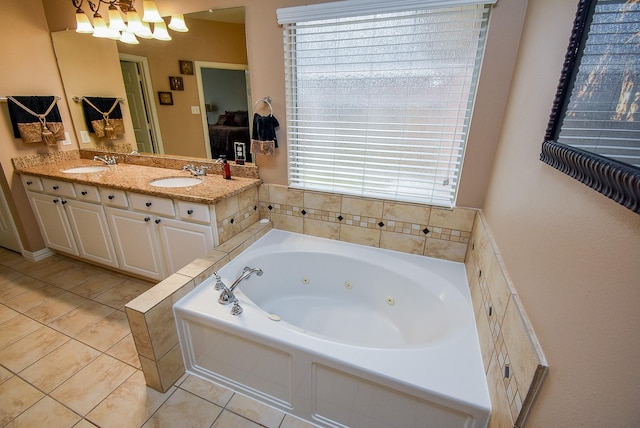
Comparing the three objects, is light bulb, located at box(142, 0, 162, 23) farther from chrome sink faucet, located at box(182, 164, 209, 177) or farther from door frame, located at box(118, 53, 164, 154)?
chrome sink faucet, located at box(182, 164, 209, 177)

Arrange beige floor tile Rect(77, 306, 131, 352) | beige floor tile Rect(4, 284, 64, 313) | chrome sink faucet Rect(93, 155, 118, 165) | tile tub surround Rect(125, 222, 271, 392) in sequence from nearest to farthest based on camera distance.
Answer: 1. tile tub surround Rect(125, 222, 271, 392)
2. beige floor tile Rect(77, 306, 131, 352)
3. beige floor tile Rect(4, 284, 64, 313)
4. chrome sink faucet Rect(93, 155, 118, 165)

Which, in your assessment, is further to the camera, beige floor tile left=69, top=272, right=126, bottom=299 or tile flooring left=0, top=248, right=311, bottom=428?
beige floor tile left=69, top=272, right=126, bottom=299

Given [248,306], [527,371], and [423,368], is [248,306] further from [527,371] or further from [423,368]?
[527,371]

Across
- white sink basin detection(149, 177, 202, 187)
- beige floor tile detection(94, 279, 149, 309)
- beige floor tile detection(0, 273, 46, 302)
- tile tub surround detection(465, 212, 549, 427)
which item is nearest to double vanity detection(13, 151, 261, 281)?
white sink basin detection(149, 177, 202, 187)

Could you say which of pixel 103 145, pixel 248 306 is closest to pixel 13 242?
pixel 103 145

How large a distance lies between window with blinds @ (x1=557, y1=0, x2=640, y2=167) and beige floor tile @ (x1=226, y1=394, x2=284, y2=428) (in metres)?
1.71

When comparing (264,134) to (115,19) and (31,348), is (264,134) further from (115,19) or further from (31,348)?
(31,348)

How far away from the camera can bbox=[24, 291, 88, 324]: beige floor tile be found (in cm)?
211

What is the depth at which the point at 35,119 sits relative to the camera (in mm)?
2523

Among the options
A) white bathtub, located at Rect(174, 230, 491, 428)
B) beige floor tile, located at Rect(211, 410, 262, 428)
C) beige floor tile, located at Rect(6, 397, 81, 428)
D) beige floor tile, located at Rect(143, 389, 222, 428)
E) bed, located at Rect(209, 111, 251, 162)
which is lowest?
beige floor tile, located at Rect(211, 410, 262, 428)

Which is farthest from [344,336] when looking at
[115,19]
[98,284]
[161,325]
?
[115,19]

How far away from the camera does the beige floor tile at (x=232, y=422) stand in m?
1.43

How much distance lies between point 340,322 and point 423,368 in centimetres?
87

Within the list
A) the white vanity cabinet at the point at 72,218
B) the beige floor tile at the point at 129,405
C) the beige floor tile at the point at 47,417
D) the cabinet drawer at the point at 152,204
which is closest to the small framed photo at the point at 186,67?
the cabinet drawer at the point at 152,204
